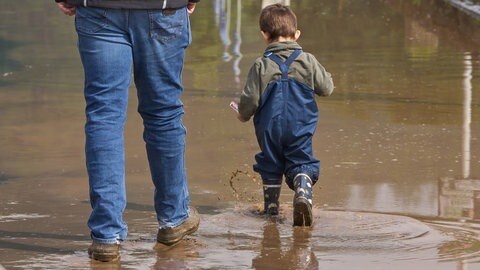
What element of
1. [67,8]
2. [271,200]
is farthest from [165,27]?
[271,200]

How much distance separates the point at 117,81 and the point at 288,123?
4.11 ft

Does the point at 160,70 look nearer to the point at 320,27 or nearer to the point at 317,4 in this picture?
the point at 320,27

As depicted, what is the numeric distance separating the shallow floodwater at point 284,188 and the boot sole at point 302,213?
0.21 feet

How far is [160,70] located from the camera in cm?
510

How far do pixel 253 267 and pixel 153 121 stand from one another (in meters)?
0.75

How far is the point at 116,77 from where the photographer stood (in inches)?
197

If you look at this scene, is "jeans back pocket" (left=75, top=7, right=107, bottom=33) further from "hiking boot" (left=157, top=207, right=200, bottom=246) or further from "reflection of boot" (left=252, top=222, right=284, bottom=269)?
"reflection of boot" (left=252, top=222, right=284, bottom=269)

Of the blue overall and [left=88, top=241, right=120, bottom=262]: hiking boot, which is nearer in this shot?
[left=88, top=241, right=120, bottom=262]: hiking boot

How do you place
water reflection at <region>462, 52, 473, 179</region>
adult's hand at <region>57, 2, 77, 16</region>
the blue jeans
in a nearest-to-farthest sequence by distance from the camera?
1. the blue jeans
2. adult's hand at <region>57, 2, 77, 16</region>
3. water reflection at <region>462, 52, 473, 179</region>

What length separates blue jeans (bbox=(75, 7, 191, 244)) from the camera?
499 centimetres

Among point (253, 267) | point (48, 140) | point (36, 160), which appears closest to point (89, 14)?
point (253, 267)

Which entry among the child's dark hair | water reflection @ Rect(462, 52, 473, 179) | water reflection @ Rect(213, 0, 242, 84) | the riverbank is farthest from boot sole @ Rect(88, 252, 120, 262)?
the riverbank

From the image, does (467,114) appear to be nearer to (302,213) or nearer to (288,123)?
(288,123)

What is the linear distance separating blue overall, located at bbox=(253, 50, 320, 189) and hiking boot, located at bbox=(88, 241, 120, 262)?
4.16ft
